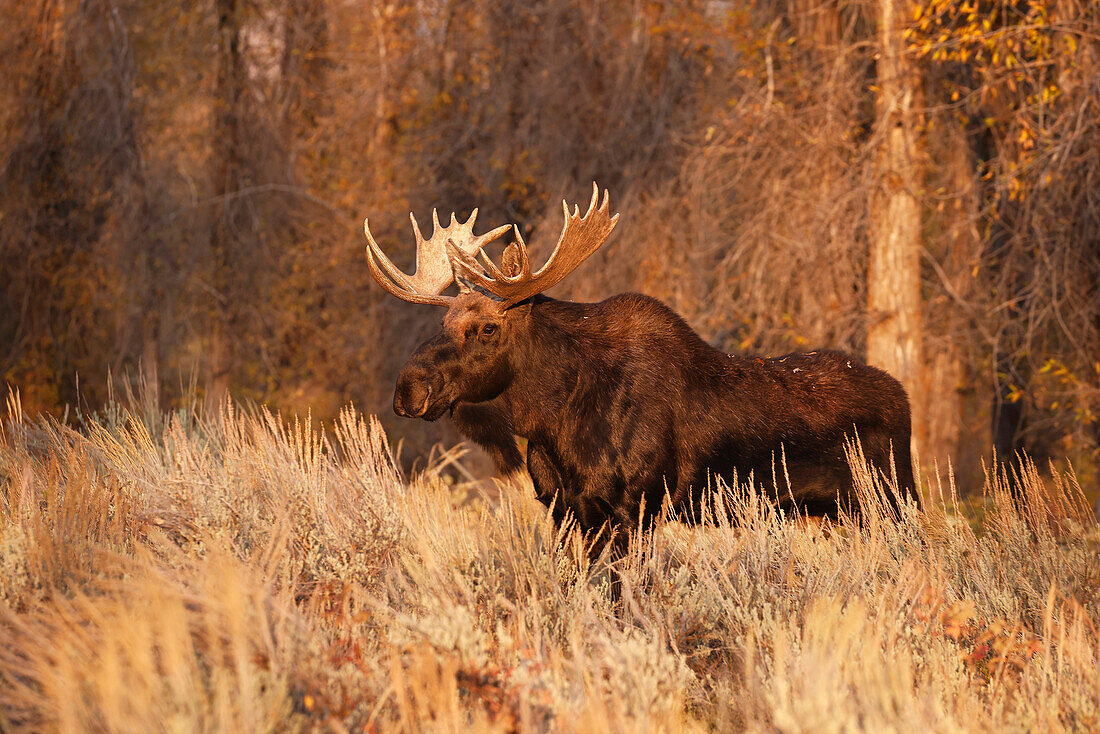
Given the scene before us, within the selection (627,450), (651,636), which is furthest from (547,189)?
(651,636)

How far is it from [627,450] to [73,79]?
38.3 feet

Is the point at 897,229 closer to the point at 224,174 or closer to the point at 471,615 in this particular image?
the point at 471,615

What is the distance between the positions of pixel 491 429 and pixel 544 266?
994 mm

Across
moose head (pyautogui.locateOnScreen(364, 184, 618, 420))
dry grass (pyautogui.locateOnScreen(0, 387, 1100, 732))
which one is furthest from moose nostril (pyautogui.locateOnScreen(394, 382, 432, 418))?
dry grass (pyautogui.locateOnScreen(0, 387, 1100, 732))

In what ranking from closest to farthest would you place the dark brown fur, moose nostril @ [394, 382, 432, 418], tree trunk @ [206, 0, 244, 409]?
moose nostril @ [394, 382, 432, 418] < the dark brown fur < tree trunk @ [206, 0, 244, 409]

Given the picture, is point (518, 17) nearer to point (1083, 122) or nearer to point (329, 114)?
point (329, 114)

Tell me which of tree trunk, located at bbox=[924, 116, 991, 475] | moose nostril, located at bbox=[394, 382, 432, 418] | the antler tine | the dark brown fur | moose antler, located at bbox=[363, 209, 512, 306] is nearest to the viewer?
moose nostril, located at bbox=[394, 382, 432, 418]

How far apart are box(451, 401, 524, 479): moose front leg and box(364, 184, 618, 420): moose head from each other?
4.4 inches

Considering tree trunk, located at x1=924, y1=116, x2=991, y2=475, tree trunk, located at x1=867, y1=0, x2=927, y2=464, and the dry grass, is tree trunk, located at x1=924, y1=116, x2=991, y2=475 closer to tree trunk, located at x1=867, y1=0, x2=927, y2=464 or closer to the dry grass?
tree trunk, located at x1=867, y1=0, x2=927, y2=464

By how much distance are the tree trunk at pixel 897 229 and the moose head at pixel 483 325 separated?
5.88m

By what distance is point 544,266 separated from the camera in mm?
5488

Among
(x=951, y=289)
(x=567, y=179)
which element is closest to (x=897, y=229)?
(x=951, y=289)

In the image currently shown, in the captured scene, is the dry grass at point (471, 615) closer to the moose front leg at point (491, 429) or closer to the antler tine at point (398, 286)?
the moose front leg at point (491, 429)

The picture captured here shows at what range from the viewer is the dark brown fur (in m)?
5.43
